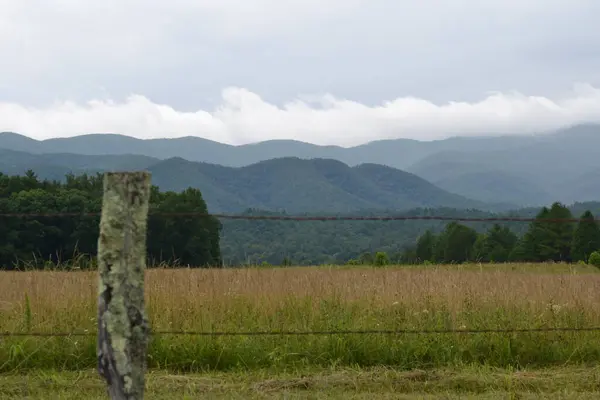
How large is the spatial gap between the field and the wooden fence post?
2227 millimetres

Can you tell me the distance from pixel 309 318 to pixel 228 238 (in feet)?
118

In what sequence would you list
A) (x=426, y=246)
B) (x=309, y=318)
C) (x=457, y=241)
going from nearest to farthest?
(x=309, y=318), (x=457, y=241), (x=426, y=246)

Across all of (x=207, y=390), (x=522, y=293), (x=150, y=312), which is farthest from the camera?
(x=522, y=293)

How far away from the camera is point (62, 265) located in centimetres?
837

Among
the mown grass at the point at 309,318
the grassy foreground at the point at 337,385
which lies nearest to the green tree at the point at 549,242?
the mown grass at the point at 309,318

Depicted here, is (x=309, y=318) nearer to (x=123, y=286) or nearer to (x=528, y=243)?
(x=123, y=286)

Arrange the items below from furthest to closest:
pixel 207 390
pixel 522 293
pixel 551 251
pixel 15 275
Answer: pixel 551 251
pixel 15 275
pixel 522 293
pixel 207 390

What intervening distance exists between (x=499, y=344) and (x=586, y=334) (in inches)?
40.6

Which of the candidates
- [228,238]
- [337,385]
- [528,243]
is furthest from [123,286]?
[528,243]

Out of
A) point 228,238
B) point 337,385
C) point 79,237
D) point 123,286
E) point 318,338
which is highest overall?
point 123,286

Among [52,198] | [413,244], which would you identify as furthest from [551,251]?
[52,198]

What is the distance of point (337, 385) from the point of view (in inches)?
221

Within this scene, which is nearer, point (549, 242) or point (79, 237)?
point (79, 237)

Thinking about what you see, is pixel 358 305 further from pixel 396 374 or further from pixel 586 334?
pixel 586 334
